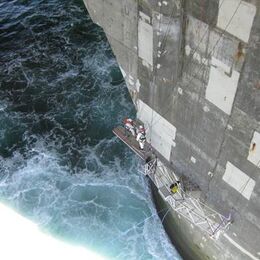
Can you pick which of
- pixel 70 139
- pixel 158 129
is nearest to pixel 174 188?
pixel 158 129

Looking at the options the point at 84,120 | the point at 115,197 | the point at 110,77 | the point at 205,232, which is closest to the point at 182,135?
the point at 205,232

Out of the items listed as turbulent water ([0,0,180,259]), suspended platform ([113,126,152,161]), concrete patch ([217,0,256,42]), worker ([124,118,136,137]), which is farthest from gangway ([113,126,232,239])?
concrete patch ([217,0,256,42])

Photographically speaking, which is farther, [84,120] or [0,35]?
[0,35]

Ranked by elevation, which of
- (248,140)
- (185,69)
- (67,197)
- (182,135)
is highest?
(185,69)

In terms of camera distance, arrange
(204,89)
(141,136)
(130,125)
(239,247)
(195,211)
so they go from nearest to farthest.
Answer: (204,89), (239,247), (195,211), (141,136), (130,125)

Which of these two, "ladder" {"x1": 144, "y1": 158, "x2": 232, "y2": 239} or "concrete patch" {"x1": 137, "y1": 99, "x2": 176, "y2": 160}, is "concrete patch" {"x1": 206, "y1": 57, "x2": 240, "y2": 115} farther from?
"ladder" {"x1": 144, "y1": 158, "x2": 232, "y2": 239}

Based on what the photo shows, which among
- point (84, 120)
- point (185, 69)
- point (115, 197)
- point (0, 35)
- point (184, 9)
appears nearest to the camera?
point (184, 9)

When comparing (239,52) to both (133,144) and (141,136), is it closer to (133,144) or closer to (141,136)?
(141,136)

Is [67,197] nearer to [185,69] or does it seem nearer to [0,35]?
[185,69]
